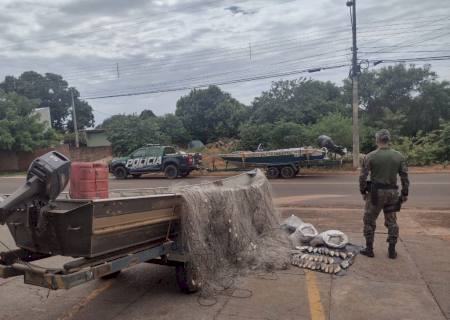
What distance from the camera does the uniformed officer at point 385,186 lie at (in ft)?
20.8

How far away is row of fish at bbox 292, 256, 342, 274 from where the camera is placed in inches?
228

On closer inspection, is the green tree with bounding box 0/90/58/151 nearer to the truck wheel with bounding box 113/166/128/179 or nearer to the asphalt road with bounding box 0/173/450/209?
the truck wheel with bounding box 113/166/128/179

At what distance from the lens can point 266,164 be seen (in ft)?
67.6

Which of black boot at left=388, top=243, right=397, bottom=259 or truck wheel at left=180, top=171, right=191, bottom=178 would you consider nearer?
black boot at left=388, top=243, right=397, bottom=259

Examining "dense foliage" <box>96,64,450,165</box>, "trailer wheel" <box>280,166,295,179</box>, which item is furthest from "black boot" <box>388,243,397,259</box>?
"dense foliage" <box>96,64,450,165</box>

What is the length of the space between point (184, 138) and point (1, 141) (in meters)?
15.1

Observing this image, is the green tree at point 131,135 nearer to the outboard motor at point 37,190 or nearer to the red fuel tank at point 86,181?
the red fuel tank at point 86,181

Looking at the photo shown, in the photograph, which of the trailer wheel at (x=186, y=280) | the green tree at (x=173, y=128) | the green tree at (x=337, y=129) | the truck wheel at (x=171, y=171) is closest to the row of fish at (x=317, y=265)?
the trailer wheel at (x=186, y=280)

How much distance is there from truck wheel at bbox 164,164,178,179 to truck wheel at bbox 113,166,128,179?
2.44m

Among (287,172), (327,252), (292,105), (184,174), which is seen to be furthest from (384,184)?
(292,105)

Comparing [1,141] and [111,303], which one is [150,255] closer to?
[111,303]

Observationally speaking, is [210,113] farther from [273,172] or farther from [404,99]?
[273,172]

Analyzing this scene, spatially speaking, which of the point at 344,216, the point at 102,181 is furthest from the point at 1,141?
the point at 102,181

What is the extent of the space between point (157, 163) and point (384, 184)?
56.8 feet
